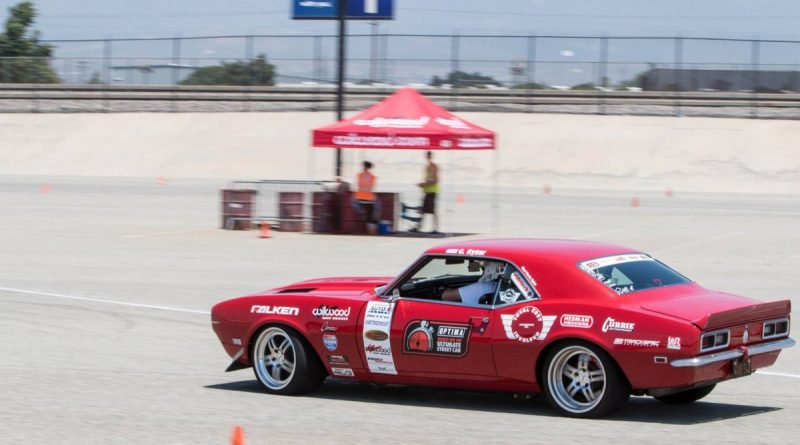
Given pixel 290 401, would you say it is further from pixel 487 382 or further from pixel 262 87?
pixel 262 87

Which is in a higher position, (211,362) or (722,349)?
(722,349)

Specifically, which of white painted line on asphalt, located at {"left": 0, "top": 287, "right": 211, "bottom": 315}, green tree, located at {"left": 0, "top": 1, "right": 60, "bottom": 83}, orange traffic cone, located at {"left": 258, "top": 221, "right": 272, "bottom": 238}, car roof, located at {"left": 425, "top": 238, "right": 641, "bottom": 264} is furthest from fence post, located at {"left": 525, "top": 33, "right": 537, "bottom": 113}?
car roof, located at {"left": 425, "top": 238, "right": 641, "bottom": 264}

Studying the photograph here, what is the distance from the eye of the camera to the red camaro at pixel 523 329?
25.3 ft

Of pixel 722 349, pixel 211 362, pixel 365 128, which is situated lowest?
pixel 211 362

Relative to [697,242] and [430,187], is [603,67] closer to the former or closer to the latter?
[430,187]

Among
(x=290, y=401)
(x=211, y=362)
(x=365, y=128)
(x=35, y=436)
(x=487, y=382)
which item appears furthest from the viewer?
(x=365, y=128)

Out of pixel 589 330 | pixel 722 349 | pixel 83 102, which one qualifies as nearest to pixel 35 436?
pixel 589 330

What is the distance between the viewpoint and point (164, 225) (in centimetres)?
2541

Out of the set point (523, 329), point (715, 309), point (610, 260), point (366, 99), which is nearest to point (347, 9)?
point (366, 99)

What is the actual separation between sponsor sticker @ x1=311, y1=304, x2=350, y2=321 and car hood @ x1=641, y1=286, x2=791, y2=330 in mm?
2204

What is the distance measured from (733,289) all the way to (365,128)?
10.7 m

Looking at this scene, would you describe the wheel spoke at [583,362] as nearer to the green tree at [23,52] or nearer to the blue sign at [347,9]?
the blue sign at [347,9]

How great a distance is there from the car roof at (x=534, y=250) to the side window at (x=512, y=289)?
0.12 meters

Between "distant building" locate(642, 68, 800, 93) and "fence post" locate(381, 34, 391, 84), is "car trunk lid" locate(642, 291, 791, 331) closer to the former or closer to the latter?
"distant building" locate(642, 68, 800, 93)
